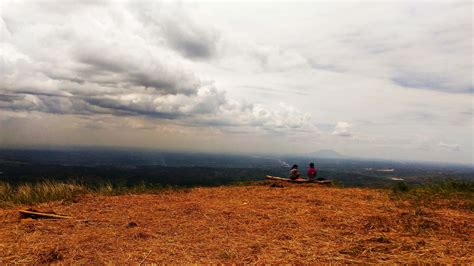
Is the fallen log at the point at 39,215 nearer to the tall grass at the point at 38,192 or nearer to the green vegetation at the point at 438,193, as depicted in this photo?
the tall grass at the point at 38,192

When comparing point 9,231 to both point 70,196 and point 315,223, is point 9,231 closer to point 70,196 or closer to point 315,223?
point 70,196

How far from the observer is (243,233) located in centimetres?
698

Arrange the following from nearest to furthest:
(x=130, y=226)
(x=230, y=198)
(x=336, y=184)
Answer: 1. (x=130, y=226)
2. (x=230, y=198)
3. (x=336, y=184)

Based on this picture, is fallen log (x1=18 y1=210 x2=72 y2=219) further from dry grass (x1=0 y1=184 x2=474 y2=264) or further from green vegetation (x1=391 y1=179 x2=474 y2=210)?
green vegetation (x1=391 y1=179 x2=474 y2=210)

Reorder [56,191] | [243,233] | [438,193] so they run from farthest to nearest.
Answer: [438,193] → [56,191] → [243,233]

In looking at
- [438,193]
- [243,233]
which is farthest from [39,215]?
[438,193]

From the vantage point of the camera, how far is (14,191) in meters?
11.9

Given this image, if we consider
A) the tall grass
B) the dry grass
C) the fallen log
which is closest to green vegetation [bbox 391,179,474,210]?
the dry grass

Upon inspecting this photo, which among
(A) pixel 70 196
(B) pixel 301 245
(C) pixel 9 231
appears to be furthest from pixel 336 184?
(C) pixel 9 231

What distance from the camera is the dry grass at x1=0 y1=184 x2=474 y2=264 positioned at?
5.56 m

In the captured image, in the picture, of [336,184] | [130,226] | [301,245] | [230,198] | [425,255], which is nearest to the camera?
[425,255]

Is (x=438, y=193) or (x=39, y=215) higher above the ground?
(x=438, y=193)

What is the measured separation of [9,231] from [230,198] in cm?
654

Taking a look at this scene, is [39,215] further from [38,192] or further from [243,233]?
[243,233]
